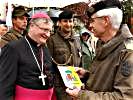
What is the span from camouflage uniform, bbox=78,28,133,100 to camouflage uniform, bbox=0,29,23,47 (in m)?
2.26

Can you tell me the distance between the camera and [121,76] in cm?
258

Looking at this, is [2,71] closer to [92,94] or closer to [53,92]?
[53,92]

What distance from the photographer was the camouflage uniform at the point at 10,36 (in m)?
4.89

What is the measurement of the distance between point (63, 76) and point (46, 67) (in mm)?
407

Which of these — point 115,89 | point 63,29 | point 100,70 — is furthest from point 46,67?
point 63,29

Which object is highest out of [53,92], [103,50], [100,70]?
[103,50]

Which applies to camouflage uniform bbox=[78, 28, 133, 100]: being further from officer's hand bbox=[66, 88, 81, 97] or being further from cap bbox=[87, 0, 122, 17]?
cap bbox=[87, 0, 122, 17]

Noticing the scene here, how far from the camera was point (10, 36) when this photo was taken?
16.3 ft

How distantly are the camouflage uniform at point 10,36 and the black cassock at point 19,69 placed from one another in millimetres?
1425

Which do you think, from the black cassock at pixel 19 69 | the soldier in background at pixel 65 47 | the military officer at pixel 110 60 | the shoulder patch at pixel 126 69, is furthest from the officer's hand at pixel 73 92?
the soldier in background at pixel 65 47

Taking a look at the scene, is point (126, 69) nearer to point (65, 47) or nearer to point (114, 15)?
point (114, 15)

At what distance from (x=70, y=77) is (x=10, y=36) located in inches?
79.3

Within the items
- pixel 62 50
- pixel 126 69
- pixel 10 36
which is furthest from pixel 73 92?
pixel 10 36

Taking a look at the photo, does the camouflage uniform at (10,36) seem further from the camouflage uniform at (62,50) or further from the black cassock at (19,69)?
the black cassock at (19,69)
